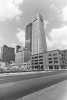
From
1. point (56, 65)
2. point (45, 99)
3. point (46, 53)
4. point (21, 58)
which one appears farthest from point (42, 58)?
point (45, 99)

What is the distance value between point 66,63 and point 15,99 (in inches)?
4629

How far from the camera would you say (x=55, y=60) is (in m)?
110

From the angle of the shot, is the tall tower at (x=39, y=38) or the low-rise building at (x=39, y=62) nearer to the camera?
the low-rise building at (x=39, y=62)

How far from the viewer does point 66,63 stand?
119 metres

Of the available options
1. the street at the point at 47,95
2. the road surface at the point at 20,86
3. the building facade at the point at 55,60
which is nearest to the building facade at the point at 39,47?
the building facade at the point at 55,60

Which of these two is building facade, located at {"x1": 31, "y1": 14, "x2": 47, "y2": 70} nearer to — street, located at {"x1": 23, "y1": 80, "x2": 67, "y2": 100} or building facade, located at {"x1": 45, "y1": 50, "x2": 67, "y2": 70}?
building facade, located at {"x1": 45, "y1": 50, "x2": 67, "y2": 70}

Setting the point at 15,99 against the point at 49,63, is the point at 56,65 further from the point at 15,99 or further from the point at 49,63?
the point at 15,99

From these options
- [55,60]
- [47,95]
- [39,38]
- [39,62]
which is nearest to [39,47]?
[39,38]

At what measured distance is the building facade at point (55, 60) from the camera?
4270 inches

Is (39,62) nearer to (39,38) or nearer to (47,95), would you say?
(39,38)

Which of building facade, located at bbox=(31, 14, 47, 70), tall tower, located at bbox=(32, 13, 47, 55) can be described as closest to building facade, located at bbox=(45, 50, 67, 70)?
building facade, located at bbox=(31, 14, 47, 70)

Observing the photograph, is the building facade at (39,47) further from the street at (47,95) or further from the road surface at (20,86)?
the street at (47,95)

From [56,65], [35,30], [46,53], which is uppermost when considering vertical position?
[35,30]

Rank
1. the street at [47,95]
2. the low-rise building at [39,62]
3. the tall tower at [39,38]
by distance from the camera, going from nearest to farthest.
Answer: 1. the street at [47,95]
2. the low-rise building at [39,62]
3. the tall tower at [39,38]
